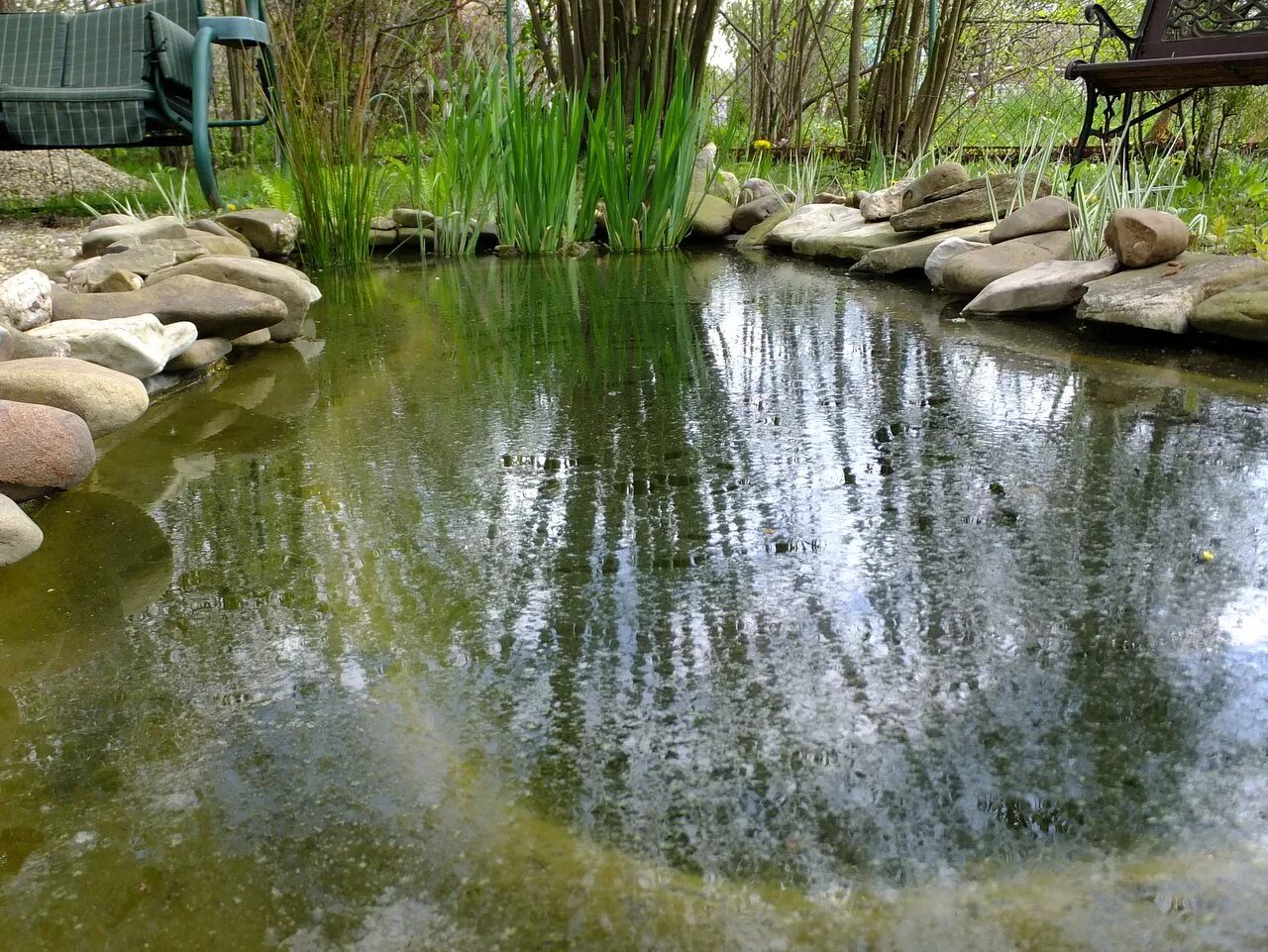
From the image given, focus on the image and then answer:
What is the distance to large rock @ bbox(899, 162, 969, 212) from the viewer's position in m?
3.81

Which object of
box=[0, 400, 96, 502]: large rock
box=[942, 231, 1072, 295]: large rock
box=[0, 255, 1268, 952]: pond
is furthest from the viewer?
box=[942, 231, 1072, 295]: large rock

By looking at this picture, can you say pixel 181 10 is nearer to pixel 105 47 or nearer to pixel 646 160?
pixel 105 47

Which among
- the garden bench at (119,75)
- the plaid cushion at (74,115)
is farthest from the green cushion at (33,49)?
the plaid cushion at (74,115)

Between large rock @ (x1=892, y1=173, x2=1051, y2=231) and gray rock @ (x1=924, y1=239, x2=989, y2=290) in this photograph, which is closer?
gray rock @ (x1=924, y1=239, x2=989, y2=290)

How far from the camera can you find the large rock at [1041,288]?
2.71m

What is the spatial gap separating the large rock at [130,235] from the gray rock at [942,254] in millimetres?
2514

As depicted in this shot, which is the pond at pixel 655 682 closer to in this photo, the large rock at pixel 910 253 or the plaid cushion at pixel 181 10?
the large rock at pixel 910 253

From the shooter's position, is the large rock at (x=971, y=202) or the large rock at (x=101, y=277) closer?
the large rock at (x=101, y=277)

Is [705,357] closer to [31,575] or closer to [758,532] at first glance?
[758,532]

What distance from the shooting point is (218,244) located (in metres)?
3.54

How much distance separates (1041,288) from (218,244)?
2.73 m

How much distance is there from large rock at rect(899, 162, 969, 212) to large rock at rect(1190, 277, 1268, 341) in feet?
5.49

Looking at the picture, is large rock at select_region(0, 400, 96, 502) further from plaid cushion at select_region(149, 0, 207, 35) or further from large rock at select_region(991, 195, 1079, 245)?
plaid cushion at select_region(149, 0, 207, 35)

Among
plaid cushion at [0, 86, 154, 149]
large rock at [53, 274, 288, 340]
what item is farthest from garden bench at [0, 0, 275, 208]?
large rock at [53, 274, 288, 340]
